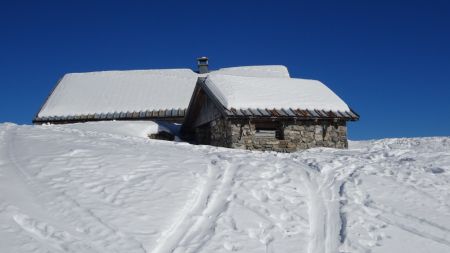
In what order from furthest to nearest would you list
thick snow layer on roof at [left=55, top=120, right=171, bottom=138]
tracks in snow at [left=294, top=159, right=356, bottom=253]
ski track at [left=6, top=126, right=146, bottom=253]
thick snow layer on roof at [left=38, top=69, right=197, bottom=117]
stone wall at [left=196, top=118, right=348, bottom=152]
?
1. thick snow layer on roof at [left=38, top=69, right=197, bottom=117]
2. thick snow layer on roof at [left=55, top=120, right=171, bottom=138]
3. stone wall at [left=196, top=118, right=348, bottom=152]
4. tracks in snow at [left=294, top=159, right=356, bottom=253]
5. ski track at [left=6, top=126, right=146, bottom=253]

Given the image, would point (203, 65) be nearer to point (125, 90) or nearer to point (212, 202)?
point (125, 90)

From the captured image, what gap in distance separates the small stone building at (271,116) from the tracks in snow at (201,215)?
636 centimetres

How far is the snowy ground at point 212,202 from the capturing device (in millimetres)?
5191

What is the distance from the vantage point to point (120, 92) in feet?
79.6

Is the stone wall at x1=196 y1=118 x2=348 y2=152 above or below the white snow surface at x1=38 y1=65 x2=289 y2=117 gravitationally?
below

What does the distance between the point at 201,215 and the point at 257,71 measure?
22.6m

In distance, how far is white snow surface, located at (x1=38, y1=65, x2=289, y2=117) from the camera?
889 inches

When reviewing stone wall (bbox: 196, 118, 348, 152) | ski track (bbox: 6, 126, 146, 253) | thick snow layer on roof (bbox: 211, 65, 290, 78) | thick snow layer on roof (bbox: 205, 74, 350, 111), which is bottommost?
ski track (bbox: 6, 126, 146, 253)

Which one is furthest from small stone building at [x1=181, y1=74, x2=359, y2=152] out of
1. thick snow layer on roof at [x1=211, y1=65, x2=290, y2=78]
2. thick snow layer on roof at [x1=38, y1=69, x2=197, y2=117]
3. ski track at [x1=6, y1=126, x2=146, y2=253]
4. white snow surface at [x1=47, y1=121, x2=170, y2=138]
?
thick snow layer on roof at [x1=211, y1=65, x2=290, y2=78]

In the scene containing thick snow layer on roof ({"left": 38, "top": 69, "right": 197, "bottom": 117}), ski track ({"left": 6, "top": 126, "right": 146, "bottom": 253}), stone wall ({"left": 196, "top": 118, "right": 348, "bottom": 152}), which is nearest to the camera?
ski track ({"left": 6, "top": 126, "right": 146, "bottom": 253})

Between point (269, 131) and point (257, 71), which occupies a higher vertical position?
point (257, 71)

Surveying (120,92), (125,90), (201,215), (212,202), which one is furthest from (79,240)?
(125,90)

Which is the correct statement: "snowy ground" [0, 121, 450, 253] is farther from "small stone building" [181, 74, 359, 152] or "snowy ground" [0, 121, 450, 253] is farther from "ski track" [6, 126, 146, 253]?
"small stone building" [181, 74, 359, 152]

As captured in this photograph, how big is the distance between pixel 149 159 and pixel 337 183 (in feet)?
12.0
